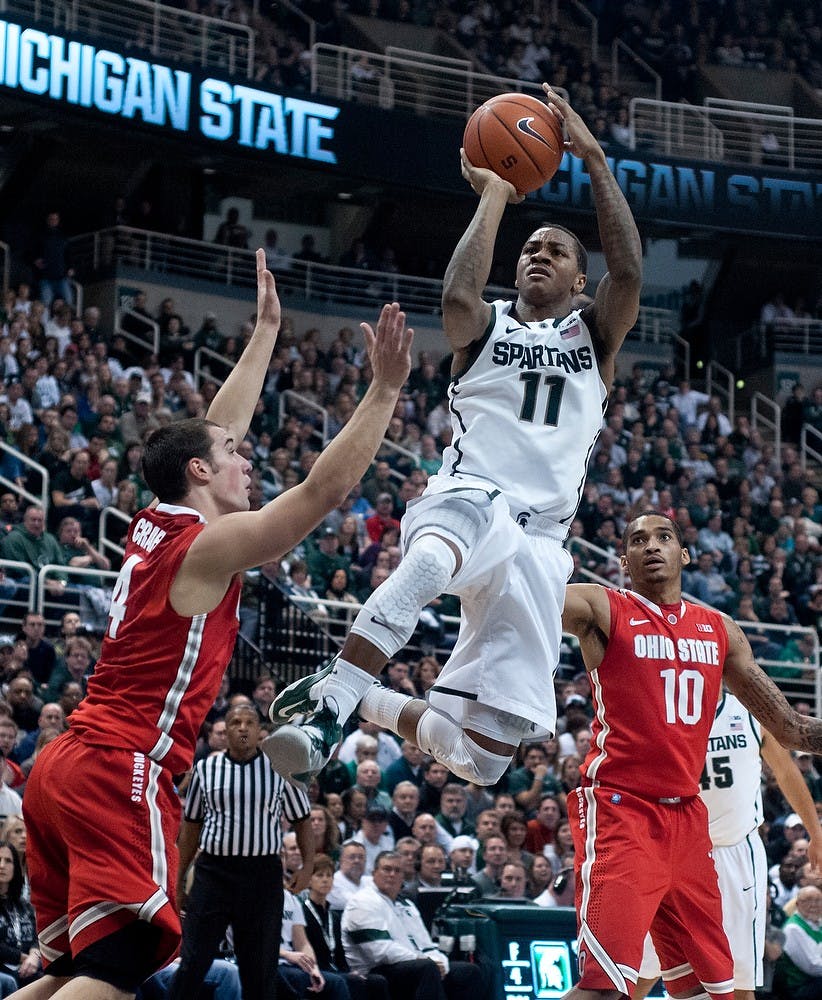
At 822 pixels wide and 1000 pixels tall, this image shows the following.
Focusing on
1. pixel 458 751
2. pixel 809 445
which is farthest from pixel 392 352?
pixel 809 445

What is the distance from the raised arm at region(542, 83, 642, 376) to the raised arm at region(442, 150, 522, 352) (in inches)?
15.3

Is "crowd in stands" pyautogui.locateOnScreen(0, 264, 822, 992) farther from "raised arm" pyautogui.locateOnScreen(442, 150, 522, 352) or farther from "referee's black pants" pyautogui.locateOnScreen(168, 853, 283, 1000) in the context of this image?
"raised arm" pyautogui.locateOnScreen(442, 150, 522, 352)

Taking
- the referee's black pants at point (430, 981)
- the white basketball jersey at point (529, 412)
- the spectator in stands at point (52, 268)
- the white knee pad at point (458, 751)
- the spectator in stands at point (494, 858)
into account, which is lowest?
the referee's black pants at point (430, 981)

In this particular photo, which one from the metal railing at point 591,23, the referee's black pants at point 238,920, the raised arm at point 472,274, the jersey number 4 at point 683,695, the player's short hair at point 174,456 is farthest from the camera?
the metal railing at point 591,23

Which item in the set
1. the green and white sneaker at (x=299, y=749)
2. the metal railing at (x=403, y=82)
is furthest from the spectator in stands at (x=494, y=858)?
the metal railing at (x=403, y=82)

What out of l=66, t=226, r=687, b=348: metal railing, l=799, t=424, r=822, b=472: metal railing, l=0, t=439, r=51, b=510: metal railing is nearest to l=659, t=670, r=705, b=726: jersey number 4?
l=0, t=439, r=51, b=510: metal railing

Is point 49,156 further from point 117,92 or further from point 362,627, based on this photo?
point 362,627

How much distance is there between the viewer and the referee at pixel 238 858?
8852mm

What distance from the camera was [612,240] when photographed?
21.5ft

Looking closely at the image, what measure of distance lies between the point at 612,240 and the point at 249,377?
5.32ft

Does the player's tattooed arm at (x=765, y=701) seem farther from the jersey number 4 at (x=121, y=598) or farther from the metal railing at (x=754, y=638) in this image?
the metal railing at (x=754, y=638)

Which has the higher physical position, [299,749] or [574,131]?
[574,131]

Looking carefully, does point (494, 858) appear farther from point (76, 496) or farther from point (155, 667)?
point (155, 667)

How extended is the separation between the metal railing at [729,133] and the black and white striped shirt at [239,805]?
18.6 m
